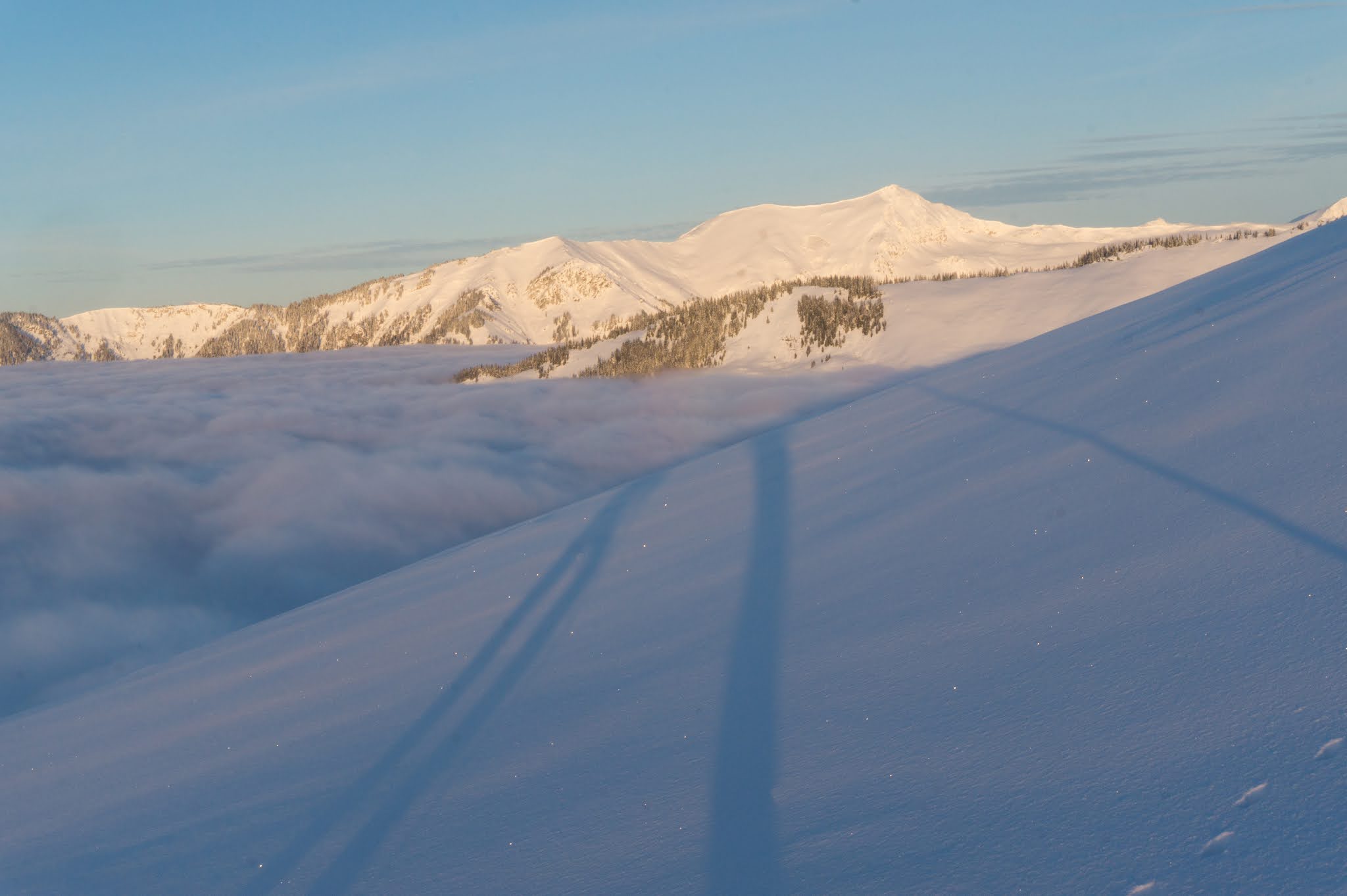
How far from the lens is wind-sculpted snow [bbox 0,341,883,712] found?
4122cm

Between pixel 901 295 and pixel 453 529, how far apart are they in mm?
27443

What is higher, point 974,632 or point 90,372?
point 90,372

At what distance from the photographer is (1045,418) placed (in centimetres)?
674

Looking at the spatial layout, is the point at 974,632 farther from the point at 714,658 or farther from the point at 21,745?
the point at 21,745

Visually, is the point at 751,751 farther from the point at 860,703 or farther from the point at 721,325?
the point at 721,325

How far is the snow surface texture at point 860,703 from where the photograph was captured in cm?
234

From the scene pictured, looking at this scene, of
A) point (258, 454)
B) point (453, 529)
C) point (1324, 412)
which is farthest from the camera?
point (258, 454)

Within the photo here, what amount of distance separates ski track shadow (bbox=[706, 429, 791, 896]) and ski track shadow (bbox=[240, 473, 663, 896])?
1267mm

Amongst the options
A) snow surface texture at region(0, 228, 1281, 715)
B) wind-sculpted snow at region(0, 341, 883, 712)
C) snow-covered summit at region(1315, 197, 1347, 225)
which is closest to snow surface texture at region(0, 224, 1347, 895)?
snow surface texture at region(0, 228, 1281, 715)

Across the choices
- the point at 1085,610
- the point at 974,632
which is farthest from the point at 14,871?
the point at 1085,610

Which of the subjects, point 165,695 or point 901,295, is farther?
point 901,295

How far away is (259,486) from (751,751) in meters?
61.8

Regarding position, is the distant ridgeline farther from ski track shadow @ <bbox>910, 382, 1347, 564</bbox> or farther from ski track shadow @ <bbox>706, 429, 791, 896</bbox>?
ski track shadow @ <bbox>706, 429, 791, 896</bbox>

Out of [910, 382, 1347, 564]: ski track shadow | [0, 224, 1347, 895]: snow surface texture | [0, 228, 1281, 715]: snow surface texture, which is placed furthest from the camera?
[0, 228, 1281, 715]: snow surface texture
